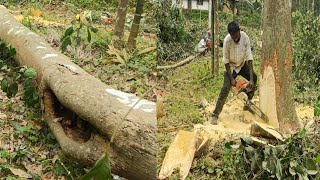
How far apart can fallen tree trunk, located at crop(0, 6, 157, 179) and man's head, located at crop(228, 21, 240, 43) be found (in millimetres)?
437

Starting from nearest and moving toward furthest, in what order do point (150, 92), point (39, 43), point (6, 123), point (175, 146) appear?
point (175, 146)
point (150, 92)
point (6, 123)
point (39, 43)

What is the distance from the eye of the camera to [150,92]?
7.02 feet

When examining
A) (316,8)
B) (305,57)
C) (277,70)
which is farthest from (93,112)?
(316,8)

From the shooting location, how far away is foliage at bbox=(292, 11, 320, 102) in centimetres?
211

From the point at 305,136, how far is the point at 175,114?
53cm

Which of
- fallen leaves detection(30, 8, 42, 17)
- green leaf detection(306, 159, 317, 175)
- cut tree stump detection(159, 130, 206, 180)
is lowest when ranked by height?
green leaf detection(306, 159, 317, 175)

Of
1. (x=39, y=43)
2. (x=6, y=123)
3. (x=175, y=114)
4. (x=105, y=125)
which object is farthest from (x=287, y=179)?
(x=39, y=43)

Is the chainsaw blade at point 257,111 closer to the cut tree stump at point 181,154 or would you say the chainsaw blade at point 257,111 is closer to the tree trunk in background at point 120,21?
the cut tree stump at point 181,154

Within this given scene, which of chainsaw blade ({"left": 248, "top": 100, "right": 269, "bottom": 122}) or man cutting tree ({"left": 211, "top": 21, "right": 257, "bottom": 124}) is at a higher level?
man cutting tree ({"left": 211, "top": 21, "right": 257, "bottom": 124})

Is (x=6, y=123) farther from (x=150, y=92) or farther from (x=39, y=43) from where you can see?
(x=150, y=92)

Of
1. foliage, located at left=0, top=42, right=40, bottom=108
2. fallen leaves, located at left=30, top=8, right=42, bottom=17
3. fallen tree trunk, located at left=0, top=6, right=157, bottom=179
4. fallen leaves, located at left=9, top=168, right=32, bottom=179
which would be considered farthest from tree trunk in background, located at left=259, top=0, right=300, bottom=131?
fallen leaves, located at left=30, top=8, right=42, bottom=17

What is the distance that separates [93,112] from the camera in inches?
89.5

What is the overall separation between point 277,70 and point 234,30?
0.24m

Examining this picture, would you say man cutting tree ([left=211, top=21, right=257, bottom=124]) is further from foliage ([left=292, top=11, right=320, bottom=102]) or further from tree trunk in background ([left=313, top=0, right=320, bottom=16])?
tree trunk in background ([left=313, top=0, right=320, bottom=16])
